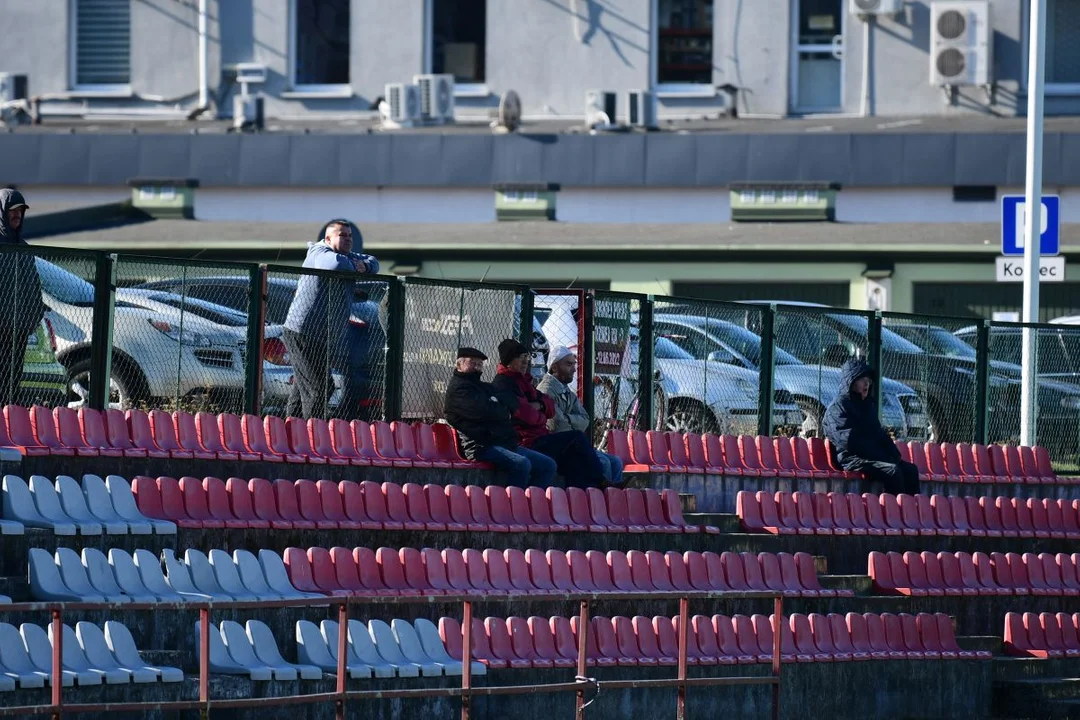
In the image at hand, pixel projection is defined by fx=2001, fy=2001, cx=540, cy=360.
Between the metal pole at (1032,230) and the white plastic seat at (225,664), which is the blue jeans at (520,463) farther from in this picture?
the metal pole at (1032,230)

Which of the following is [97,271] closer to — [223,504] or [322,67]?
[223,504]

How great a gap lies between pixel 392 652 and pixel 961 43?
24.3 metres

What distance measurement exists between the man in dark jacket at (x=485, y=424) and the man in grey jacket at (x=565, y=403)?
25.5 inches

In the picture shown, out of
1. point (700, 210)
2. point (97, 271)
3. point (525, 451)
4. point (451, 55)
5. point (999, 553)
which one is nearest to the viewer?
point (97, 271)

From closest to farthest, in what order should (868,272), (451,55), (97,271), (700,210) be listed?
(97,271), (868,272), (700,210), (451,55)

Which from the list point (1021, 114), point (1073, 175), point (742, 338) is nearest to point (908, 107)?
point (1021, 114)

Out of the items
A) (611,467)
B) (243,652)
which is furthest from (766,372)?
(243,652)

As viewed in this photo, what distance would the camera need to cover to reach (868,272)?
2977 centimetres

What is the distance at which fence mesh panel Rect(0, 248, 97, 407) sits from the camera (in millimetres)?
13484

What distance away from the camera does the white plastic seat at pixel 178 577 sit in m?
11.8

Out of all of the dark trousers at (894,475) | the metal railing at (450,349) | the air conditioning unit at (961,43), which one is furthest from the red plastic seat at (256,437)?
the air conditioning unit at (961,43)

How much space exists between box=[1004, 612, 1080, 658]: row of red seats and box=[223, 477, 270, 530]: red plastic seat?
6849 millimetres

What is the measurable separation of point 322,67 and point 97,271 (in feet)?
78.8


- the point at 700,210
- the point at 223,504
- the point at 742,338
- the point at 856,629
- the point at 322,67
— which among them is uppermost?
the point at 322,67
